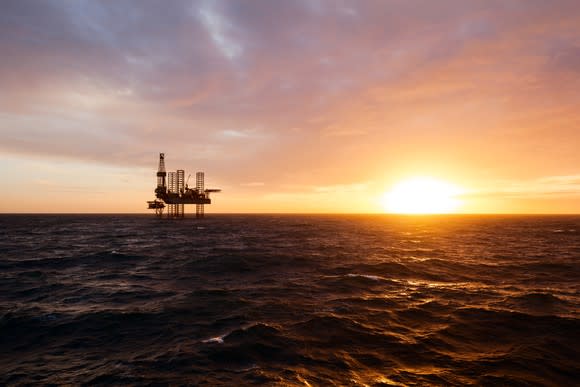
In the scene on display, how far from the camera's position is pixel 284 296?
25.4m

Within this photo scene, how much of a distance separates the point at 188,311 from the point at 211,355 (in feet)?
24.0

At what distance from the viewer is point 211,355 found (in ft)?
49.2

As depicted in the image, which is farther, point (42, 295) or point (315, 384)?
point (42, 295)

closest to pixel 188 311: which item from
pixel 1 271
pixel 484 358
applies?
pixel 484 358

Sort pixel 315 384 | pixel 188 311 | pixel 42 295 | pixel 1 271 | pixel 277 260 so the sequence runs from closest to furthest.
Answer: pixel 315 384 → pixel 188 311 → pixel 42 295 → pixel 1 271 → pixel 277 260

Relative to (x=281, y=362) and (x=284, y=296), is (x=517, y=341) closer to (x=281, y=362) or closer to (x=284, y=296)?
(x=281, y=362)

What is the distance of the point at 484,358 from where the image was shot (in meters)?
14.9

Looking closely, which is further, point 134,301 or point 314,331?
point 134,301

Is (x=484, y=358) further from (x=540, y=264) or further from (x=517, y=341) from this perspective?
(x=540, y=264)

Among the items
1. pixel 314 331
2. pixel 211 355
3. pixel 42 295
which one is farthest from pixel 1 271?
pixel 314 331

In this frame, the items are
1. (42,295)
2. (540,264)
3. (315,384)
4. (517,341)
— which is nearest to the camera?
(315,384)

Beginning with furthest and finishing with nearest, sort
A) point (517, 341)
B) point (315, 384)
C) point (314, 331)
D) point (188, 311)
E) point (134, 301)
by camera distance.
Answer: point (134, 301), point (188, 311), point (314, 331), point (517, 341), point (315, 384)

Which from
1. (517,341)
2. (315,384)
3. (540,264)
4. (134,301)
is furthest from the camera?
(540,264)

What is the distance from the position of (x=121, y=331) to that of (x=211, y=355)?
6734mm
